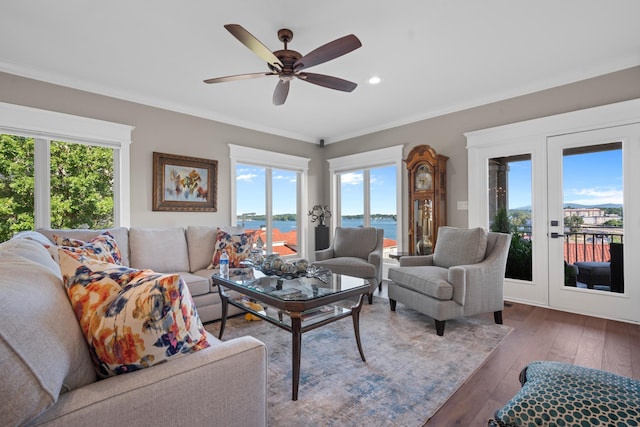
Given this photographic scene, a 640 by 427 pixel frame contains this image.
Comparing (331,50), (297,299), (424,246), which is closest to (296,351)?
(297,299)

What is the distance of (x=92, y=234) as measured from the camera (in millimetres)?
2953

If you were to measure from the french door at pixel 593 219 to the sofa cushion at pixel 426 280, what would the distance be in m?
1.41

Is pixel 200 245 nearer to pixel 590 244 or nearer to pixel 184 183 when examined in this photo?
pixel 184 183

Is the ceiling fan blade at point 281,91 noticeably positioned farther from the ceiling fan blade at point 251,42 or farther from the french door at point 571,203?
the french door at point 571,203

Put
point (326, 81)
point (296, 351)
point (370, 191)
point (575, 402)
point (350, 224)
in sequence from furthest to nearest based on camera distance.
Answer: point (350, 224), point (370, 191), point (326, 81), point (296, 351), point (575, 402)

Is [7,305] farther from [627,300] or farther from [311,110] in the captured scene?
[627,300]

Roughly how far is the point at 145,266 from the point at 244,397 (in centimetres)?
258

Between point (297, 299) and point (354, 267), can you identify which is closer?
point (297, 299)

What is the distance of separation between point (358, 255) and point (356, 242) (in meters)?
0.18

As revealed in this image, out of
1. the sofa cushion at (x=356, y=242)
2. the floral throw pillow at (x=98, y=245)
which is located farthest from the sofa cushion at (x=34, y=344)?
the sofa cushion at (x=356, y=242)

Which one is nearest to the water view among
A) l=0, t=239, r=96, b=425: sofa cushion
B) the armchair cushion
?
the armchair cushion

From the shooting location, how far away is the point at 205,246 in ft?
11.6

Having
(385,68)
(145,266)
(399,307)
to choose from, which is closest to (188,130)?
(145,266)

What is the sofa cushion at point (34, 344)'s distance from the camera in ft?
2.13
